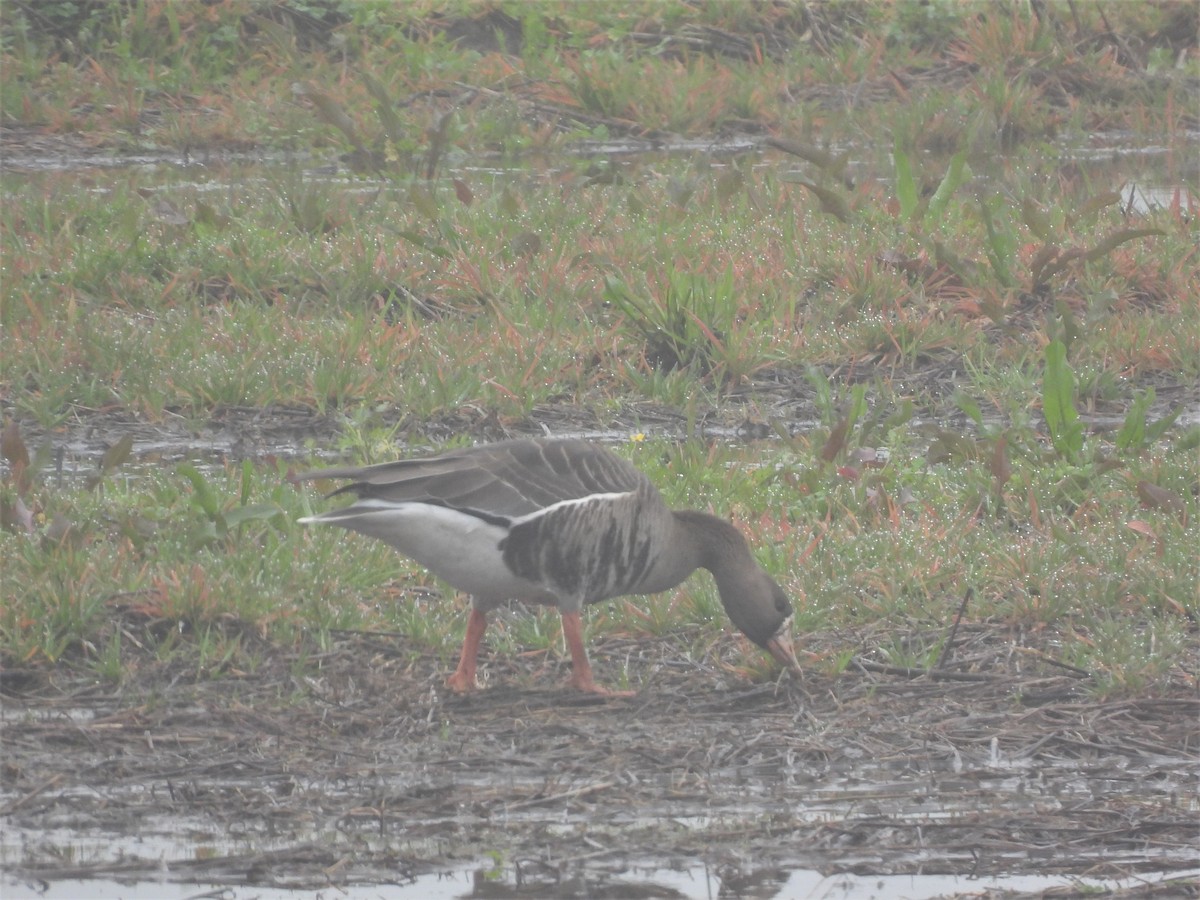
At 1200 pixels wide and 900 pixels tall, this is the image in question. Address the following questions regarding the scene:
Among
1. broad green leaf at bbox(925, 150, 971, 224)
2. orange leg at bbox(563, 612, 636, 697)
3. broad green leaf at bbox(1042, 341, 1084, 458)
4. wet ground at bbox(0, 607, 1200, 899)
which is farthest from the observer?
broad green leaf at bbox(925, 150, 971, 224)

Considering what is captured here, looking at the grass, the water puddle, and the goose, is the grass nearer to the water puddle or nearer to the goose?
the goose

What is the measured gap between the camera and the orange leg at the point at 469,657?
4859 mm

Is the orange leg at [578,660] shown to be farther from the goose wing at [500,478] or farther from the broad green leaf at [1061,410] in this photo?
the broad green leaf at [1061,410]

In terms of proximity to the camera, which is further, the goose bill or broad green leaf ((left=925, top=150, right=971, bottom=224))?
broad green leaf ((left=925, top=150, right=971, bottom=224))

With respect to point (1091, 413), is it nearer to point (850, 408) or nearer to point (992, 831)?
point (850, 408)

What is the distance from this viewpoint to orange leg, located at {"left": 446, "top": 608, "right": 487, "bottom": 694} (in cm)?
486

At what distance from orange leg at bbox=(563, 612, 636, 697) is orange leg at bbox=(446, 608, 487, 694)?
0.24 metres

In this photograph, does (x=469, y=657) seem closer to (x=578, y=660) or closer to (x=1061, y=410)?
(x=578, y=660)

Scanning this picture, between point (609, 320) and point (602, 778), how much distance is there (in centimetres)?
417

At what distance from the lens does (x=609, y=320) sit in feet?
26.9

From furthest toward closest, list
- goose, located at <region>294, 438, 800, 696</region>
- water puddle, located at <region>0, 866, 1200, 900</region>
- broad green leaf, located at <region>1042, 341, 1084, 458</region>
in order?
broad green leaf, located at <region>1042, 341, 1084, 458</region> < goose, located at <region>294, 438, 800, 696</region> < water puddle, located at <region>0, 866, 1200, 900</region>

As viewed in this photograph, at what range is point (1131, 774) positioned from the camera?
14.4 feet

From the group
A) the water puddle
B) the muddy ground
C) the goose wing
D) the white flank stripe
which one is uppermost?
the goose wing

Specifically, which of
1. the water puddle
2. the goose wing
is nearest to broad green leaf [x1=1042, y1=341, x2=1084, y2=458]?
the goose wing
